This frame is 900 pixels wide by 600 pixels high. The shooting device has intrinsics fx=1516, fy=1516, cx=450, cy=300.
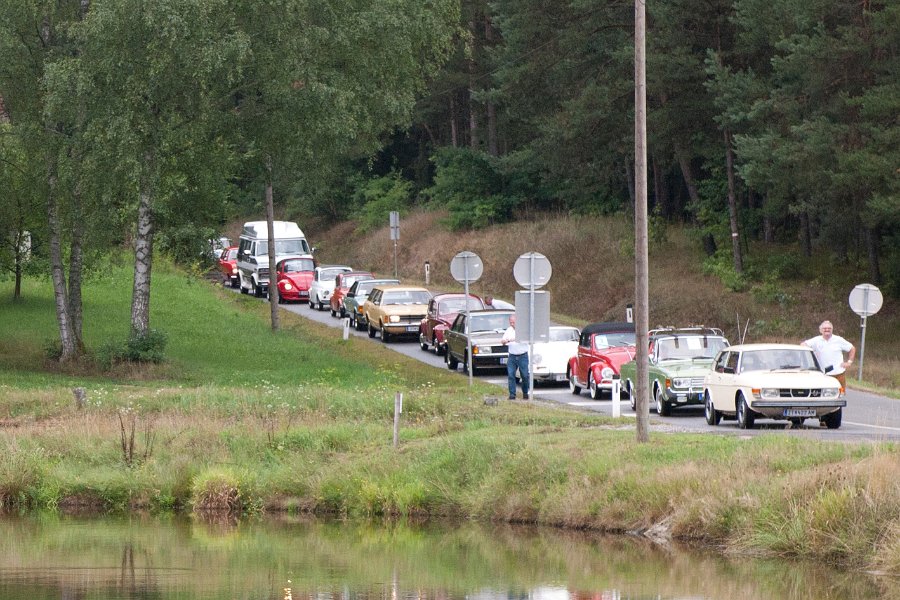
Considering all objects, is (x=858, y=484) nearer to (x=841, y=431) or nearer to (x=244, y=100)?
(x=841, y=431)

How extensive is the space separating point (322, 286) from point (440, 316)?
15.3m

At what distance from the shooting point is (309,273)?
62188 mm

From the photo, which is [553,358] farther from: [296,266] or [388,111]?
[296,266]

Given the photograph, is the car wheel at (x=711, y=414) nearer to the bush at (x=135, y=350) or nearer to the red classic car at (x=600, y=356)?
the red classic car at (x=600, y=356)

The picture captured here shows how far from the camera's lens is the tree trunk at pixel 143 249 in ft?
122

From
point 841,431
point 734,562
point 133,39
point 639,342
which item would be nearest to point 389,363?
point 133,39

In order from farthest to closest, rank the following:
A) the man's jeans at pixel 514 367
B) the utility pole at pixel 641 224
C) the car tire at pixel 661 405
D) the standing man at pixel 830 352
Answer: the man's jeans at pixel 514 367 < the car tire at pixel 661 405 < the standing man at pixel 830 352 < the utility pole at pixel 641 224

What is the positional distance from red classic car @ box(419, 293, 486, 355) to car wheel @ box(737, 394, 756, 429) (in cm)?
1777

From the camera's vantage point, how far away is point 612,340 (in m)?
33.8

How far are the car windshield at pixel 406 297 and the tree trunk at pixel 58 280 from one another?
11.8 meters

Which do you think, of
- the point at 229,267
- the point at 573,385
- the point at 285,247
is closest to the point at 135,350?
the point at 573,385

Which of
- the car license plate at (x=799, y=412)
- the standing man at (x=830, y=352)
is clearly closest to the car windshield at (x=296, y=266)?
the standing man at (x=830, y=352)

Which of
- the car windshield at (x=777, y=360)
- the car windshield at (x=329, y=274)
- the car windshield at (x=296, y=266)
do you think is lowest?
the car windshield at (x=777, y=360)

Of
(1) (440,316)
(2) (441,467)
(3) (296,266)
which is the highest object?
(3) (296,266)
